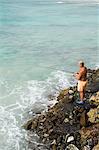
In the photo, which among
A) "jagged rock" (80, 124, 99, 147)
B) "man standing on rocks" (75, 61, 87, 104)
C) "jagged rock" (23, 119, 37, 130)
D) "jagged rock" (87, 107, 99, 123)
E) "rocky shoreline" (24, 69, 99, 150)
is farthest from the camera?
"jagged rock" (23, 119, 37, 130)

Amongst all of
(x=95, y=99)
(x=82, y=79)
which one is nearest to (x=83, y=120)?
(x=95, y=99)

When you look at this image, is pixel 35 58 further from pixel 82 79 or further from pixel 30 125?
pixel 82 79

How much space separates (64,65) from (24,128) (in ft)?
41.9

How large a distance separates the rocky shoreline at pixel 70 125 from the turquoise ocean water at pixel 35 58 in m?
0.77

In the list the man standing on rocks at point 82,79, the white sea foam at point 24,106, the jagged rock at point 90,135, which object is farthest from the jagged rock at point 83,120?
the white sea foam at point 24,106

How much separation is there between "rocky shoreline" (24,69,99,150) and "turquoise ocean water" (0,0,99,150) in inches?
30.2

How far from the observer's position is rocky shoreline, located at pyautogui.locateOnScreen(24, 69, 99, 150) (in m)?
16.4

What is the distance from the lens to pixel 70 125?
691 inches

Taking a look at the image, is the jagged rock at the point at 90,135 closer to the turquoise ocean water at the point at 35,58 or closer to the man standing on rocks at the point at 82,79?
the man standing on rocks at the point at 82,79

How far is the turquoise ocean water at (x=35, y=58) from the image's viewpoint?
21.1 m

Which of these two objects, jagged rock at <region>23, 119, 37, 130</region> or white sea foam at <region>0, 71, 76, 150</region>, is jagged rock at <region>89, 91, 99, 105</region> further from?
white sea foam at <region>0, 71, 76, 150</region>

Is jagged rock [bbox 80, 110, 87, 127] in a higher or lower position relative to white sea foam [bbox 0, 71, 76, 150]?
higher

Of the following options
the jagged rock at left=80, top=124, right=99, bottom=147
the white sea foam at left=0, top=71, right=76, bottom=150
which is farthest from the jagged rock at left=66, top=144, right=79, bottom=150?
the white sea foam at left=0, top=71, right=76, bottom=150

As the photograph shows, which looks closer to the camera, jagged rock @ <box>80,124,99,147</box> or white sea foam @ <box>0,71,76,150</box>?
jagged rock @ <box>80,124,99,147</box>
